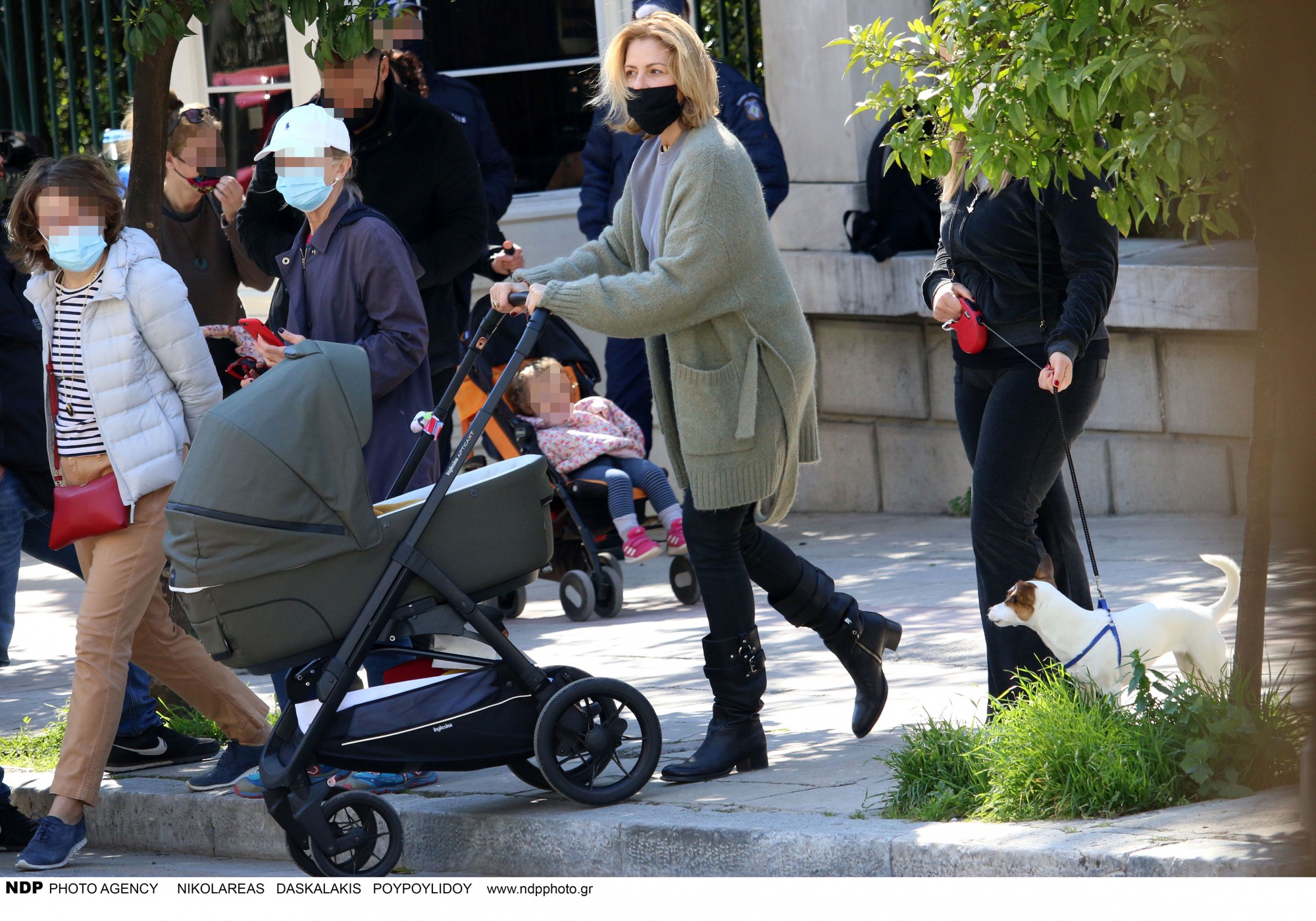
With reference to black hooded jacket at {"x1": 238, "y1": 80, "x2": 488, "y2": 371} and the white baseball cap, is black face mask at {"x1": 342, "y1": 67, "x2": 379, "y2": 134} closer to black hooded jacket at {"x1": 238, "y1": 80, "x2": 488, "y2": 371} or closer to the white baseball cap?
black hooded jacket at {"x1": 238, "y1": 80, "x2": 488, "y2": 371}

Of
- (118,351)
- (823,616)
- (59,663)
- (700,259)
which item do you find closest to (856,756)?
(823,616)

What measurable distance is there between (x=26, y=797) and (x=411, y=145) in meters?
2.48

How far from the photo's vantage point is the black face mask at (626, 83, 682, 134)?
4191 mm

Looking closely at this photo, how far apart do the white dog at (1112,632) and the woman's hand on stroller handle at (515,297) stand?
56.2 inches

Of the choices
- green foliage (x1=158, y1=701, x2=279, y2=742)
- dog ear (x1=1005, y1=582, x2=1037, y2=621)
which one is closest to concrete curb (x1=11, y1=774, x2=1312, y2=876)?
green foliage (x1=158, y1=701, x2=279, y2=742)

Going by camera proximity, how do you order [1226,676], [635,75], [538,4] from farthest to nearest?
[538,4]
[635,75]
[1226,676]

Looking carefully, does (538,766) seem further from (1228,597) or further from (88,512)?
(1228,597)

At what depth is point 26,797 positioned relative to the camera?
5.20 m

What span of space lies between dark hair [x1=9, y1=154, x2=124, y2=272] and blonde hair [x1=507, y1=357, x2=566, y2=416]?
2.92m

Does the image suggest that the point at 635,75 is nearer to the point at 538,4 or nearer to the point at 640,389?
the point at 640,389

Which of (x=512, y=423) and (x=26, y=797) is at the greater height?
(x=512, y=423)

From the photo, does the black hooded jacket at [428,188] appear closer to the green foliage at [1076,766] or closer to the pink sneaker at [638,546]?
the pink sneaker at [638,546]

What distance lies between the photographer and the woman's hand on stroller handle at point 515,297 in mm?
4117

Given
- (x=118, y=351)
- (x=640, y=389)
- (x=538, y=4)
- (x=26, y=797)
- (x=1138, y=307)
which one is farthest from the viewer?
(x=538, y=4)
